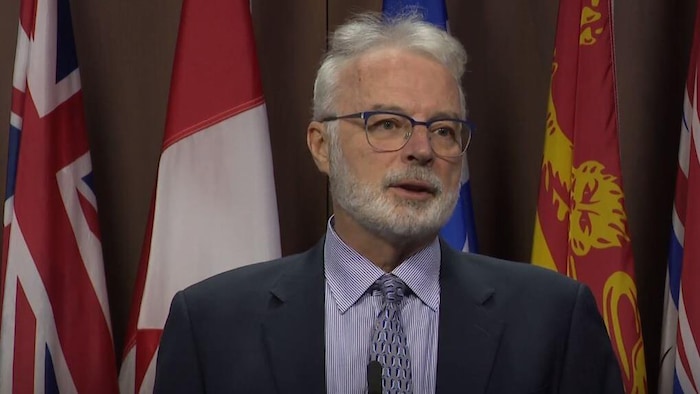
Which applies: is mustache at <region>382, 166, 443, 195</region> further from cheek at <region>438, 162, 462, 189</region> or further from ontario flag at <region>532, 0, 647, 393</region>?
ontario flag at <region>532, 0, 647, 393</region>

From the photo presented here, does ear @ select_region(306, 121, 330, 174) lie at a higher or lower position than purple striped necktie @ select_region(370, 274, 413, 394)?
higher

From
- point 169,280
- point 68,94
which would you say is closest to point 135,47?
point 68,94

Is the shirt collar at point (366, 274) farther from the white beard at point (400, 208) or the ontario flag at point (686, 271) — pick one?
the ontario flag at point (686, 271)

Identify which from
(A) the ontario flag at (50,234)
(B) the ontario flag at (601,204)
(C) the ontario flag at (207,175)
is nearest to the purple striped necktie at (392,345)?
(C) the ontario flag at (207,175)

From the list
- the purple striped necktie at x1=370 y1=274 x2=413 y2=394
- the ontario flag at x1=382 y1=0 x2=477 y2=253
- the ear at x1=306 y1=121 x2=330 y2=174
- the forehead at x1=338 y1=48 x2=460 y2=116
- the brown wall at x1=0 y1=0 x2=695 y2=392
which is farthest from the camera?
the brown wall at x1=0 y1=0 x2=695 y2=392

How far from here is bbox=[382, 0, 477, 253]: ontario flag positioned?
235 cm

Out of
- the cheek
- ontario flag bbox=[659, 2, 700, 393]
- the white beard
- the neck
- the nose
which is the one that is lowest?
ontario flag bbox=[659, 2, 700, 393]

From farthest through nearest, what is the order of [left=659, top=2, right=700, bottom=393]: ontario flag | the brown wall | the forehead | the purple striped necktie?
the brown wall
[left=659, top=2, right=700, bottom=393]: ontario flag
the forehead
the purple striped necktie

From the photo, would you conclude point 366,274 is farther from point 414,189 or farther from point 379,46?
point 379,46

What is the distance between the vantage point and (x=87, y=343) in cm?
230

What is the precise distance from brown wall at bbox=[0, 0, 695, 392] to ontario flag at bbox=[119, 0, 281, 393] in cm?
35

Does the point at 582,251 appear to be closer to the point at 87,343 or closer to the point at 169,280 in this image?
the point at 169,280

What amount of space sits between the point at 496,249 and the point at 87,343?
111 cm

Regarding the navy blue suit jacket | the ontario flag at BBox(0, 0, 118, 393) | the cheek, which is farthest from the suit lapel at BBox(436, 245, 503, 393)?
the ontario flag at BBox(0, 0, 118, 393)
